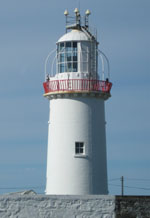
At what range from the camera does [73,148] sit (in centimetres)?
2292

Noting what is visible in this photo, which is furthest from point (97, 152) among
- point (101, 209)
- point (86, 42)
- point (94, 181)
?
point (101, 209)

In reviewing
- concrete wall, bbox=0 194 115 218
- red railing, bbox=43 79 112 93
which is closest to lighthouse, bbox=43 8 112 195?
red railing, bbox=43 79 112 93

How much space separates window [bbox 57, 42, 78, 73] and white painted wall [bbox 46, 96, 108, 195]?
1.40 m

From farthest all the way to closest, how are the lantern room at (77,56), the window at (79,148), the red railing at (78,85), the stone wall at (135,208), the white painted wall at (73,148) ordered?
the lantern room at (77,56) → the red railing at (78,85) → the window at (79,148) → the white painted wall at (73,148) → the stone wall at (135,208)

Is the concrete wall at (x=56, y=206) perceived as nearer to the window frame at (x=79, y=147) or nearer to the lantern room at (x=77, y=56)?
the window frame at (x=79, y=147)

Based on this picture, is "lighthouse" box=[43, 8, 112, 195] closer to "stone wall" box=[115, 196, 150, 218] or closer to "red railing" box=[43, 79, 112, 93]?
"red railing" box=[43, 79, 112, 93]

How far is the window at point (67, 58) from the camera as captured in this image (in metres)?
24.0

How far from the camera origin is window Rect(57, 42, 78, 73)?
2400 centimetres

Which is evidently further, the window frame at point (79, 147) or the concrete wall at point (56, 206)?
the window frame at point (79, 147)

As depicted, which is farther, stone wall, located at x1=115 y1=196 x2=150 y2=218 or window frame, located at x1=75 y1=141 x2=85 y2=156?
window frame, located at x1=75 y1=141 x2=85 y2=156

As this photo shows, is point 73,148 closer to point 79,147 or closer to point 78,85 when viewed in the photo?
point 79,147

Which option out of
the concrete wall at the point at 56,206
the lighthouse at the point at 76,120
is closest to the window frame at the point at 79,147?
the lighthouse at the point at 76,120

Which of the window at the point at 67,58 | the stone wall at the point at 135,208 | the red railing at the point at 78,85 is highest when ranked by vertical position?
the window at the point at 67,58

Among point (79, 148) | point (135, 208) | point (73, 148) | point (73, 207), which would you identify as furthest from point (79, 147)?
point (135, 208)
